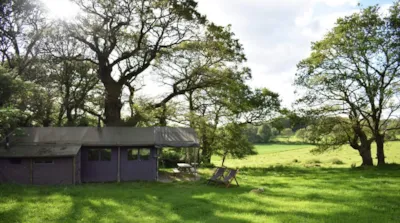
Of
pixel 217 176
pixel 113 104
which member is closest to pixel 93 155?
pixel 113 104

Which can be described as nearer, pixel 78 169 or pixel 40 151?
pixel 40 151

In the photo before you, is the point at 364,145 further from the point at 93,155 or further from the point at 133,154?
the point at 93,155

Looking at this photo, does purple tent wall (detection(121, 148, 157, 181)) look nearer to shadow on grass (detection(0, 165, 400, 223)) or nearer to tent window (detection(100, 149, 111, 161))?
tent window (detection(100, 149, 111, 161))

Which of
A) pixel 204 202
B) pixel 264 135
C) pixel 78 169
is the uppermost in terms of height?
pixel 264 135

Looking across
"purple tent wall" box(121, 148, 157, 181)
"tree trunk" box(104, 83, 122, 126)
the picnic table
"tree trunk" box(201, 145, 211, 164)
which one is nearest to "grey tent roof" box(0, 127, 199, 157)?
"purple tent wall" box(121, 148, 157, 181)

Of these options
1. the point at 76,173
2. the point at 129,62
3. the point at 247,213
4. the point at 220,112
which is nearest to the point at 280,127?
the point at 220,112

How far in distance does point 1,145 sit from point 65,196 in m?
7.49

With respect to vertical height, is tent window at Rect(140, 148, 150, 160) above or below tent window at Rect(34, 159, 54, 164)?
above

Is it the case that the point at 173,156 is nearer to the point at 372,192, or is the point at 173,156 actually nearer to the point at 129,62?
the point at 129,62

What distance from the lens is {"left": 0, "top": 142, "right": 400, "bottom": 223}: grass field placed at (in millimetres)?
11516

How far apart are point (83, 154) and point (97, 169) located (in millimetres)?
1288

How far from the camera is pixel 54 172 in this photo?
19.5m

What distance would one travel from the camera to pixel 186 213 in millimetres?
12039

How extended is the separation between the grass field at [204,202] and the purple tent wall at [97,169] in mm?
1737
